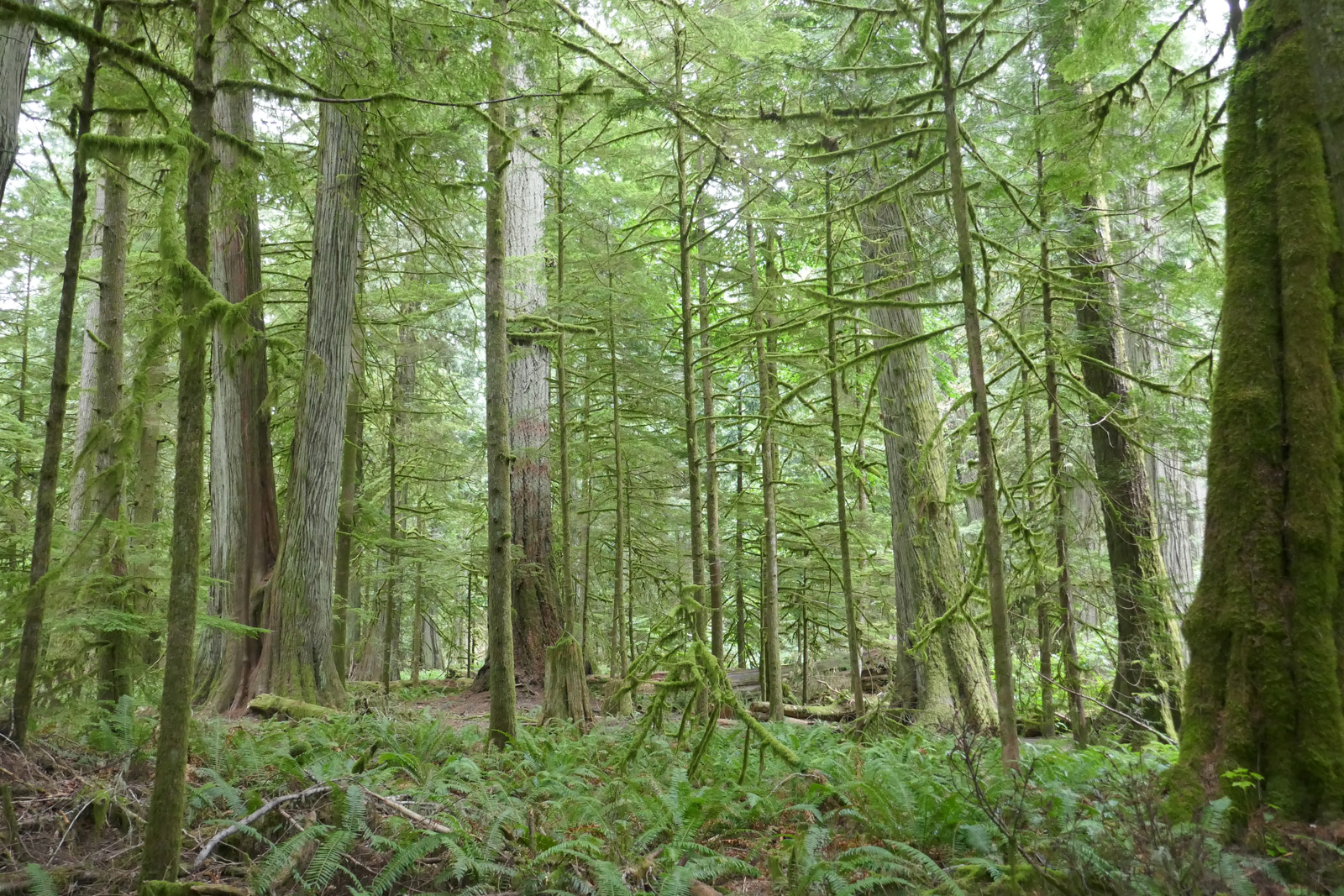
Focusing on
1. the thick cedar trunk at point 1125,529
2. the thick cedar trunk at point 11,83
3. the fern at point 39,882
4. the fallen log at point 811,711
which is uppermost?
the thick cedar trunk at point 11,83

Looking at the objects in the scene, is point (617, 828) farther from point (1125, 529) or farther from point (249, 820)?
point (1125, 529)

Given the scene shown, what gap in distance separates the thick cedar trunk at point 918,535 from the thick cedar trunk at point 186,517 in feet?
20.8

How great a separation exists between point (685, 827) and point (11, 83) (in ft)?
17.4

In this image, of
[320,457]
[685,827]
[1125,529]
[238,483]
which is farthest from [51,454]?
[1125,529]

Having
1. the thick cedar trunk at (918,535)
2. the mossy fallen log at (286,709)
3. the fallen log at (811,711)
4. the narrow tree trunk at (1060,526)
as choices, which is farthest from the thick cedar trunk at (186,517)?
the fallen log at (811,711)

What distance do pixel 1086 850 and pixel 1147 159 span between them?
5.83 m

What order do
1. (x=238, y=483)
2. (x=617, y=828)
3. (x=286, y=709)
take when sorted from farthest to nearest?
(x=238, y=483) < (x=286, y=709) < (x=617, y=828)

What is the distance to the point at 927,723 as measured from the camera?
27.0 feet

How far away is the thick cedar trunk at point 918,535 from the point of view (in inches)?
329

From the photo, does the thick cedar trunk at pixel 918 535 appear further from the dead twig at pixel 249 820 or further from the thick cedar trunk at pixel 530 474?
the dead twig at pixel 249 820

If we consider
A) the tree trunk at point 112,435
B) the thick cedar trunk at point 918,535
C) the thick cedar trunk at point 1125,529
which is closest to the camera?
the tree trunk at point 112,435

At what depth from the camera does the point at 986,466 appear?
4.51 meters

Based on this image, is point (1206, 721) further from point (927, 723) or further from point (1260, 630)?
point (927, 723)

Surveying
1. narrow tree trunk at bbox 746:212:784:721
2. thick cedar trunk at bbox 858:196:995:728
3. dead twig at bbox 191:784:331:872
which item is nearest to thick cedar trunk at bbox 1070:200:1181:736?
thick cedar trunk at bbox 858:196:995:728
